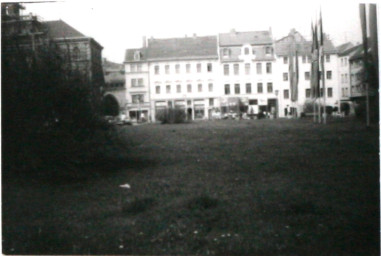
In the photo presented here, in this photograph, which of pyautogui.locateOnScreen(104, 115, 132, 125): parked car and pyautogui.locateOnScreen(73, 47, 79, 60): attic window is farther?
pyautogui.locateOnScreen(104, 115, 132, 125): parked car

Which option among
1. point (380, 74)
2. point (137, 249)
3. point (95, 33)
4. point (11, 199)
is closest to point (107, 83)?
point (95, 33)

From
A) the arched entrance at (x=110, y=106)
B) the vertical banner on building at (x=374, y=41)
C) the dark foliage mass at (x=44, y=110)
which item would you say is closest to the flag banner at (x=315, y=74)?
the vertical banner on building at (x=374, y=41)

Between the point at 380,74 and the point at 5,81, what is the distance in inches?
127

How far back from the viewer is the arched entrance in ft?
13.7

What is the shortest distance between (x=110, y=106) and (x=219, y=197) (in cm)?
153

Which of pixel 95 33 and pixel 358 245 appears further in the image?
pixel 95 33

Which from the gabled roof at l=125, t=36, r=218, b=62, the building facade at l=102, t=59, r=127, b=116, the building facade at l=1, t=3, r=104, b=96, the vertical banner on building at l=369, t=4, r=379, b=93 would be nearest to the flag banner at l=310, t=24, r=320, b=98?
the vertical banner on building at l=369, t=4, r=379, b=93

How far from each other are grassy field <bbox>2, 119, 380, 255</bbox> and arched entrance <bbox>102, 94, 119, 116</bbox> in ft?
0.81

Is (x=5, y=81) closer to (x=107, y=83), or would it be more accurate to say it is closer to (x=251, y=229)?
(x=107, y=83)

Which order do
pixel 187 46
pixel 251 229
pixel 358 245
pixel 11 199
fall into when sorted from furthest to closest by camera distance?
pixel 187 46 < pixel 11 199 < pixel 251 229 < pixel 358 245

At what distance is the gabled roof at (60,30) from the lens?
3.93 meters

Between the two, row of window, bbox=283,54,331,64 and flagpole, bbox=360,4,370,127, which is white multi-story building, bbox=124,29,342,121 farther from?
flagpole, bbox=360,4,370,127

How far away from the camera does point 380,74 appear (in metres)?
3.17

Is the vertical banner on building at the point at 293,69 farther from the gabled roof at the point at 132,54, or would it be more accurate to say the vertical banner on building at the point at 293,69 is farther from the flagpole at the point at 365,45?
the gabled roof at the point at 132,54
